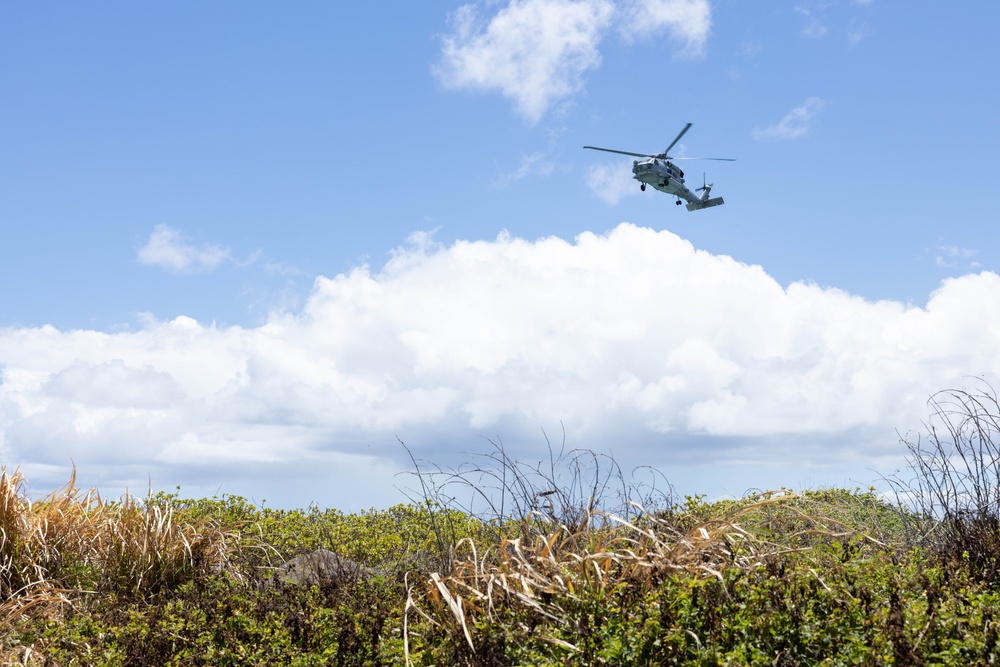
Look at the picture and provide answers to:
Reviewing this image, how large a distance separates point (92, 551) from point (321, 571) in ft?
10.4

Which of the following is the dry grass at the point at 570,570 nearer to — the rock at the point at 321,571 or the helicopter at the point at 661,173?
the rock at the point at 321,571

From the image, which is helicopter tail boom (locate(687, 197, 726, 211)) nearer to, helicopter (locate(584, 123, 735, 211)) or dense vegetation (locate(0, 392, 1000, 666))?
helicopter (locate(584, 123, 735, 211))

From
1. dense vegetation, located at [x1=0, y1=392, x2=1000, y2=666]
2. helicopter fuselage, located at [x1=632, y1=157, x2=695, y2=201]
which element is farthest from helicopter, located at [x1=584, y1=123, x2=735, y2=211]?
dense vegetation, located at [x1=0, y1=392, x2=1000, y2=666]

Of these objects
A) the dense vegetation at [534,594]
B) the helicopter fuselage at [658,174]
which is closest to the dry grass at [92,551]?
the dense vegetation at [534,594]

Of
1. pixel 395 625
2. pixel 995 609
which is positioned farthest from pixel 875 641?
pixel 395 625

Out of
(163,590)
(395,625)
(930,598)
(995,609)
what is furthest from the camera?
(163,590)

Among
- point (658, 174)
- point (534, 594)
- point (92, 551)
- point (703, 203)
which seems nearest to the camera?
point (534, 594)

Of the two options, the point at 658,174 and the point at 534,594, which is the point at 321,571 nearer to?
the point at 534,594

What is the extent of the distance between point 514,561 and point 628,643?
200cm

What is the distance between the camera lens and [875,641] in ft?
18.7

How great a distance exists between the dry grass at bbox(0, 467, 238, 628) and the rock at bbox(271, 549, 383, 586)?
0.89 m

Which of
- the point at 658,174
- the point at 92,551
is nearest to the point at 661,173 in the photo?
the point at 658,174

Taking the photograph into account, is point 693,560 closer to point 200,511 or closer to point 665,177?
point 200,511

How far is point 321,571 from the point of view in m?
9.63
